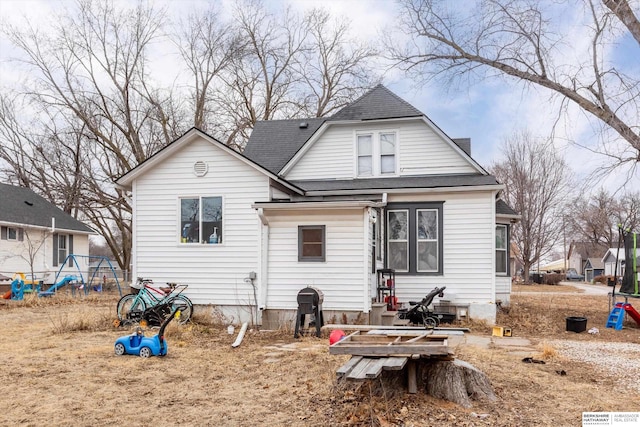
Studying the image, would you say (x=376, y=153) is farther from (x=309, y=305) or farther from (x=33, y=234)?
(x=33, y=234)

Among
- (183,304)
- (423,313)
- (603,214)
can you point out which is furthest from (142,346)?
(603,214)

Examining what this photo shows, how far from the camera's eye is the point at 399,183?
1344 cm

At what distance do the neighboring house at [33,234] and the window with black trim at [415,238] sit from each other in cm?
1589

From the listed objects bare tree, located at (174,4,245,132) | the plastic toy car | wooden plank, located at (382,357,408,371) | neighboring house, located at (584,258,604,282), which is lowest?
neighboring house, located at (584,258,604,282)

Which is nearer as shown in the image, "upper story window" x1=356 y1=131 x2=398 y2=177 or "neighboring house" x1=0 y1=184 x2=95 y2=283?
"upper story window" x1=356 y1=131 x2=398 y2=177

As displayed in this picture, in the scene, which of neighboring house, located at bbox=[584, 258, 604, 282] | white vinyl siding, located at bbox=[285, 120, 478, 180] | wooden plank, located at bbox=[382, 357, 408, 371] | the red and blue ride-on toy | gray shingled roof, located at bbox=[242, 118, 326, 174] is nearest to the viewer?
wooden plank, located at bbox=[382, 357, 408, 371]

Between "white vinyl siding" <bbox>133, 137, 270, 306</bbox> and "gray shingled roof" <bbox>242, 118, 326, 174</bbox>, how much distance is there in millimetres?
3411

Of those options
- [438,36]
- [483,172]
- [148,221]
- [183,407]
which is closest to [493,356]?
[183,407]

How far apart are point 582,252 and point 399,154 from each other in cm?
7676

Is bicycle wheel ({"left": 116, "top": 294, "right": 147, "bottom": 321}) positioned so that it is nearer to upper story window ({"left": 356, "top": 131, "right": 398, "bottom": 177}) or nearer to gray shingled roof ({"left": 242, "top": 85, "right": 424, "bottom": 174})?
gray shingled roof ({"left": 242, "top": 85, "right": 424, "bottom": 174})

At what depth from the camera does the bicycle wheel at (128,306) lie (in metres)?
11.4

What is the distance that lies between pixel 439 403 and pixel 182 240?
8.27 metres

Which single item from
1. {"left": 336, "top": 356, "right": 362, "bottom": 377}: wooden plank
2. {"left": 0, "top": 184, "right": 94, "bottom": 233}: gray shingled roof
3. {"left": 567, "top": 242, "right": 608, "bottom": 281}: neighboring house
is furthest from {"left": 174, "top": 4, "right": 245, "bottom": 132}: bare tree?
{"left": 567, "top": 242, "right": 608, "bottom": 281}: neighboring house

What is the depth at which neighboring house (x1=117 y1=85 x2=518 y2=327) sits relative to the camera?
11.3 metres
